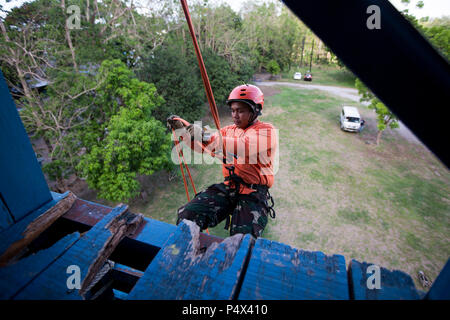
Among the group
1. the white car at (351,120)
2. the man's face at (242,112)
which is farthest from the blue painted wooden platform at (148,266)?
the white car at (351,120)

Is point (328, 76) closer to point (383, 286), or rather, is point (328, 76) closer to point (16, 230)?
point (383, 286)

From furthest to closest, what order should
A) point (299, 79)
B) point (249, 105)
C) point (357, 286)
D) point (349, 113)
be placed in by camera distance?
point (299, 79) → point (349, 113) → point (249, 105) → point (357, 286)

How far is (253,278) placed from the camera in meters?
0.89

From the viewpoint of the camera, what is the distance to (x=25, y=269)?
0.93 metres

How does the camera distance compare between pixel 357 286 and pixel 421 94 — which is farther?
pixel 357 286

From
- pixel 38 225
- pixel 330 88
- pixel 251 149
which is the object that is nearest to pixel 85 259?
pixel 38 225

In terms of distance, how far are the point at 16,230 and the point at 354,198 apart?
15962mm

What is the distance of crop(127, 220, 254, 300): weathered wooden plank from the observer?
2.77ft

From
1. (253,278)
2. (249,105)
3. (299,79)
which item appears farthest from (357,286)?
(299,79)

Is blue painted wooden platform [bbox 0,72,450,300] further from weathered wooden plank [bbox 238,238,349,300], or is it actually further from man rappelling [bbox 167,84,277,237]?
man rappelling [bbox 167,84,277,237]

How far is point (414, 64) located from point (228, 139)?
2207 mm

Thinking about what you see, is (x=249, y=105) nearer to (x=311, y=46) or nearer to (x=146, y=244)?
(x=146, y=244)

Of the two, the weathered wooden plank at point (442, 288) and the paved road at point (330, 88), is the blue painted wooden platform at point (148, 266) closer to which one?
the weathered wooden plank at point (442, 288)

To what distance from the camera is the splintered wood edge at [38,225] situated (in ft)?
3.43
